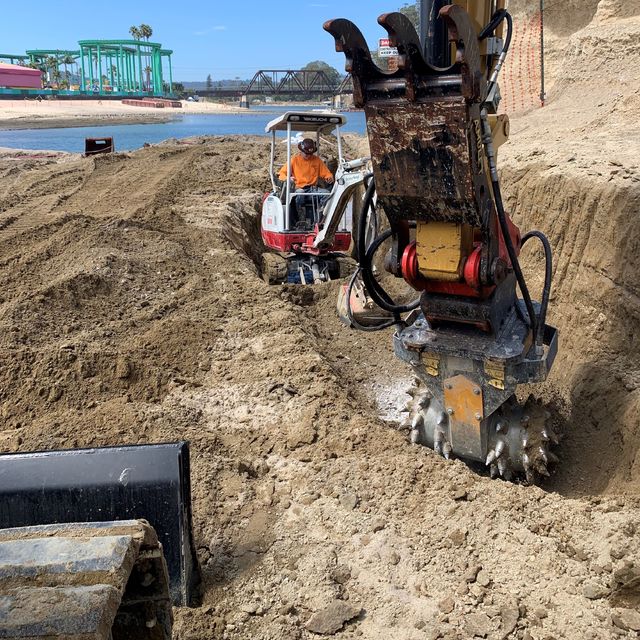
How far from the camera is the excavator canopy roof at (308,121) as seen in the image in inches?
338

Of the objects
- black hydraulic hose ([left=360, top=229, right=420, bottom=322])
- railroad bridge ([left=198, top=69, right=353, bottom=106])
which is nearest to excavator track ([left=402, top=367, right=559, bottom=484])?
black hydraulic hose ([left=360, top=229, right=420, bottom=322])

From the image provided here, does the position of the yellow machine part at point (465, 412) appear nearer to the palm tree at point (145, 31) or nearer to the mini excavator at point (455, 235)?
the mini excavator at point (455, 235)

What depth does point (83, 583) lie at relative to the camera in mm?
1840

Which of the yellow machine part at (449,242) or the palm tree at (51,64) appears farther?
the palm tree at (51,64)

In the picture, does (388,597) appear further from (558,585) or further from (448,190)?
(448,190)

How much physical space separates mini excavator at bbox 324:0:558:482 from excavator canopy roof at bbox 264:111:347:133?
5.14 metres

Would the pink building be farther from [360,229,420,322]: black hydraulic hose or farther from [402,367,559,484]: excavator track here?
[402,367,559,484]: excavator track

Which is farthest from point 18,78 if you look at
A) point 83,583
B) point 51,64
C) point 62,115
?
point 83,583

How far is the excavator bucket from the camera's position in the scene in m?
2.81

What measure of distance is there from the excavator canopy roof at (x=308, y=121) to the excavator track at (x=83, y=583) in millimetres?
7063

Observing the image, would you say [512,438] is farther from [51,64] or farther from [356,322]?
[51,64]

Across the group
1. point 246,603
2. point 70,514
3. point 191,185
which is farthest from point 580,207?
point 191,185

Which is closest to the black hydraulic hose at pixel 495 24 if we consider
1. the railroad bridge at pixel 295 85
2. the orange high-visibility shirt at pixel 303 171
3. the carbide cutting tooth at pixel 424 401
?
the carbide cutting tooth at pixel 424 401

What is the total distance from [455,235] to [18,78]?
247 ft
